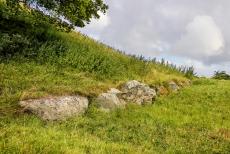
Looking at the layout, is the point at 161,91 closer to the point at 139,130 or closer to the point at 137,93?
the point at 137,93

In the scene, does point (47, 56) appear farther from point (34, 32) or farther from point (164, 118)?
point (164, 118)

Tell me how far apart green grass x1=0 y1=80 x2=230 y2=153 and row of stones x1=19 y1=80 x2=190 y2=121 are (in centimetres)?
49

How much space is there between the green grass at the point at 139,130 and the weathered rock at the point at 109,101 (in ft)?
1.43

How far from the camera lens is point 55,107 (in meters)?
21.5

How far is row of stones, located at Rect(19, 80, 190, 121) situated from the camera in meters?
21.0

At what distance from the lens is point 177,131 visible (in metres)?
21.4

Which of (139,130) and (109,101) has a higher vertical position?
(109,101)

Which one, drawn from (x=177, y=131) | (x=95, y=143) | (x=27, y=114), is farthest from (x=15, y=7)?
(x=95, y=143)

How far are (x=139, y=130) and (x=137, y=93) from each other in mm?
6618

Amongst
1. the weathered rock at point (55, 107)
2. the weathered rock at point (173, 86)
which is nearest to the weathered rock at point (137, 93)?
the weathered rock at point (173, 86)

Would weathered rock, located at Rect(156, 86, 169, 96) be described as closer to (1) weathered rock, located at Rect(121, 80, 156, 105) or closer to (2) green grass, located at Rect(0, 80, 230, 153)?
(2) green grass, located at Rect(0, 80, 230, 153)

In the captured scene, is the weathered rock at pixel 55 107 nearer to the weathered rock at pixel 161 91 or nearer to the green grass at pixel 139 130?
the green grass at pixel 139 130

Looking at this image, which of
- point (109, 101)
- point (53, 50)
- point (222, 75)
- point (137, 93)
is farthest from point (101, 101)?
point (222, 75)

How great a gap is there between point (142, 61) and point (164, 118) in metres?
9.77
